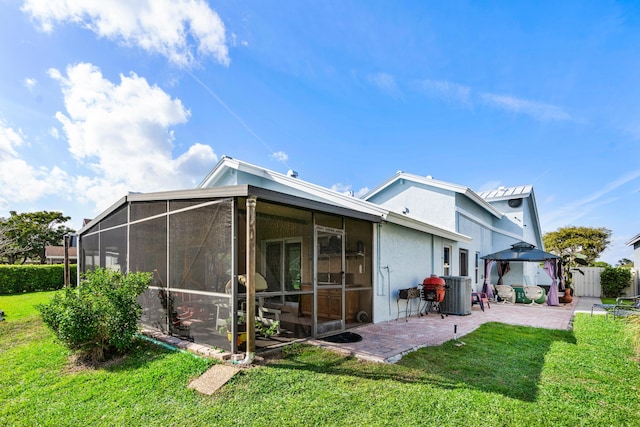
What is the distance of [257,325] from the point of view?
5684 mm

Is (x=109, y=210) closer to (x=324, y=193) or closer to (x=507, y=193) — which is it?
(x=324, y=193)

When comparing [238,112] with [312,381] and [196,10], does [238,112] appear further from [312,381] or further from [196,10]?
[312,381]

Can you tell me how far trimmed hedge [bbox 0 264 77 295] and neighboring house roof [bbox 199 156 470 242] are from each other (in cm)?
1079

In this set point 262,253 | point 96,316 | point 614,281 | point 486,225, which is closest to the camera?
point 96,316

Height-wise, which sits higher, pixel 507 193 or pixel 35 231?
pixel 507 193

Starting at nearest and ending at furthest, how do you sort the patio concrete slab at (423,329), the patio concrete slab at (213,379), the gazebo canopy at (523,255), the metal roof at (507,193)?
the patio concrete slab at (213,379)
the patio concrete slab at (423,329)
the gazebo canopy at (523,255)
the metal roof at (507,193)

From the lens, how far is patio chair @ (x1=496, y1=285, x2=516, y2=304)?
13.3 m

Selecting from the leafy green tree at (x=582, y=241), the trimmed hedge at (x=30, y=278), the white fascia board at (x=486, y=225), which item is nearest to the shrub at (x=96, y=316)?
the white fascia board at (x=486, y=225)

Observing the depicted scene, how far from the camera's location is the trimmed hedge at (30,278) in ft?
50.1

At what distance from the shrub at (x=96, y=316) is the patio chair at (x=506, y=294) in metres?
13.3

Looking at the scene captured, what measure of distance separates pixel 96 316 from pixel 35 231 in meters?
30.4

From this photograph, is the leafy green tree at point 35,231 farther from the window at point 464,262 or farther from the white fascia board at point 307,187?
the window at point 464,262

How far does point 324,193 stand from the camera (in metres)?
8.78

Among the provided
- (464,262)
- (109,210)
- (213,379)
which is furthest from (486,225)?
(109,210)
